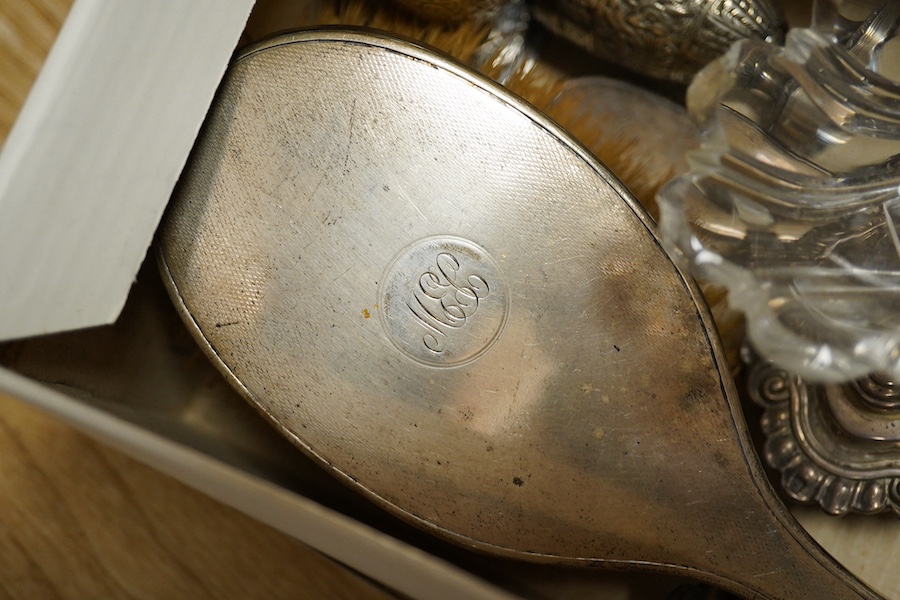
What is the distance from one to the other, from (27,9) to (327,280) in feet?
0.90

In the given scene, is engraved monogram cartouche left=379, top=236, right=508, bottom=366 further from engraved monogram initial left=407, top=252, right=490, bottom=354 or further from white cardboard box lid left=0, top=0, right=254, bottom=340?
white cardboard box lid left=0, top=0, right=254, bottom=340

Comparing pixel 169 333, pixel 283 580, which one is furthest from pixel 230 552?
pixel 169 333

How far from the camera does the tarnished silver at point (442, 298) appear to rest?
0.49 metres

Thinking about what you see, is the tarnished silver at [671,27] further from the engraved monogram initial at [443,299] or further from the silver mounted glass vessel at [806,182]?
the engraved monogram initial at [443,299]

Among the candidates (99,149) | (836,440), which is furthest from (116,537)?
(836,440)

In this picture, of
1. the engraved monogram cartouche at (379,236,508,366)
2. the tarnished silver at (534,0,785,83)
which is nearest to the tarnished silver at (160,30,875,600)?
the engraved monogram cartouche at (379,236,508,366)

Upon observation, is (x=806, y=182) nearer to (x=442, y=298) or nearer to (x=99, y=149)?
(x=442, y=298)

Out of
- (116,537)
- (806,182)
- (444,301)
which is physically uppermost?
(806,182)

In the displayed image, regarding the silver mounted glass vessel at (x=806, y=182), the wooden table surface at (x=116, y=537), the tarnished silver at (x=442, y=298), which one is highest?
the silver mounted glass vessel at (x=806, y=182)

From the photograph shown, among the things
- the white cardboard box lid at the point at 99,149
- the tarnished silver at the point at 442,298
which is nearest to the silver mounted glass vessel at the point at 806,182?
the tarnished silver at the point at 442,298

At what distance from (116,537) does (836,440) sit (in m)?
0.59

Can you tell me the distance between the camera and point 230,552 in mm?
590

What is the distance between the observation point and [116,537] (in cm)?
59

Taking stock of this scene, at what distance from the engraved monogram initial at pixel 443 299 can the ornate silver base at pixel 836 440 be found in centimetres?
24
